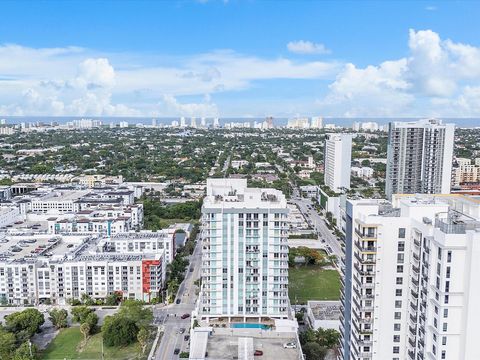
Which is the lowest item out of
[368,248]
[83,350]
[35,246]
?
[83,350]

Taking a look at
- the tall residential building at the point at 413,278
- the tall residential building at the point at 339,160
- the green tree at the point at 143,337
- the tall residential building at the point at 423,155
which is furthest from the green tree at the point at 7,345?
the tall residential building at the point at 339,160

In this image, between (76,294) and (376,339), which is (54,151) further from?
(376,339)

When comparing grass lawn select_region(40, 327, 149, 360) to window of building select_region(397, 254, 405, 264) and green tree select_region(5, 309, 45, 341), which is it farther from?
window of building select_region(397, 254, 405, 264)

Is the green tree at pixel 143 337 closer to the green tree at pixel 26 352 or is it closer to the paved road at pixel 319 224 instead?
the green tree at pixel 26 352

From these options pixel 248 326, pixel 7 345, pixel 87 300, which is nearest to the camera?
pixel 248 326

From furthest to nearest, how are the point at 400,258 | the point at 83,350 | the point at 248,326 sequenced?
the point at 83,350
the point at 248,326
the point at 400,258

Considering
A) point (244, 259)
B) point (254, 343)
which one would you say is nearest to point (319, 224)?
point (244, 259)

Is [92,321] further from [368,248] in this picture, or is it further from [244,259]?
[368,248]
